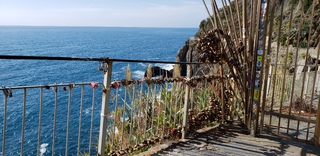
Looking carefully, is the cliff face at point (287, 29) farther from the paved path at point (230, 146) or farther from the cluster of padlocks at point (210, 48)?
the paved path at point (230, 146)

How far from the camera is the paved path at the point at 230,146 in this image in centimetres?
297

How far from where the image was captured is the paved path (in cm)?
297

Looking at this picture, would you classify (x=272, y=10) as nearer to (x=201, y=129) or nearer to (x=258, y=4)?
(x=258, y=4)

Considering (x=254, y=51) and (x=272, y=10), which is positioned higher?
(x=272, y=10)

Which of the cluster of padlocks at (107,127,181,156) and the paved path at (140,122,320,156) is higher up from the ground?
the cluster of padlocks at (107,127,181,156)

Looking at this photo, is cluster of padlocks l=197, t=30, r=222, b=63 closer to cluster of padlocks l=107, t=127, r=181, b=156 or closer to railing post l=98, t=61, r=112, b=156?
cluster of padlocks l=107, t=127, r=181, b=156

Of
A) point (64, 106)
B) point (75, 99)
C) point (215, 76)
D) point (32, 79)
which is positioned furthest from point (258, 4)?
point (32, 79)

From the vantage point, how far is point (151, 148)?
304 centimetres

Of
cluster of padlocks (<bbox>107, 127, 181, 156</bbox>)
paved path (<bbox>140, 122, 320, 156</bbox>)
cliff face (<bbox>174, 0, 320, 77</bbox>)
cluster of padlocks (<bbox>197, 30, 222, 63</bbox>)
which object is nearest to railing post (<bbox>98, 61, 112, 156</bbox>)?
cluster of padlocks (<bbox>107, 127, 181, 156</bbox>)

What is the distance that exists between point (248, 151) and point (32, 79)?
27.3 m

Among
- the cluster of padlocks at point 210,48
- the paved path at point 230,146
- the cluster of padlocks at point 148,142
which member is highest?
the cluster of padlocks at point 210,48

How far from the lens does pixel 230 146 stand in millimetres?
3146

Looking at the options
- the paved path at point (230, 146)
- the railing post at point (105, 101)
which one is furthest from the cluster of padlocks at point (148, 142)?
the railing post at point (105, 101)

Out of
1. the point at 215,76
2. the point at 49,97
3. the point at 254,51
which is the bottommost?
the point at 49,97
